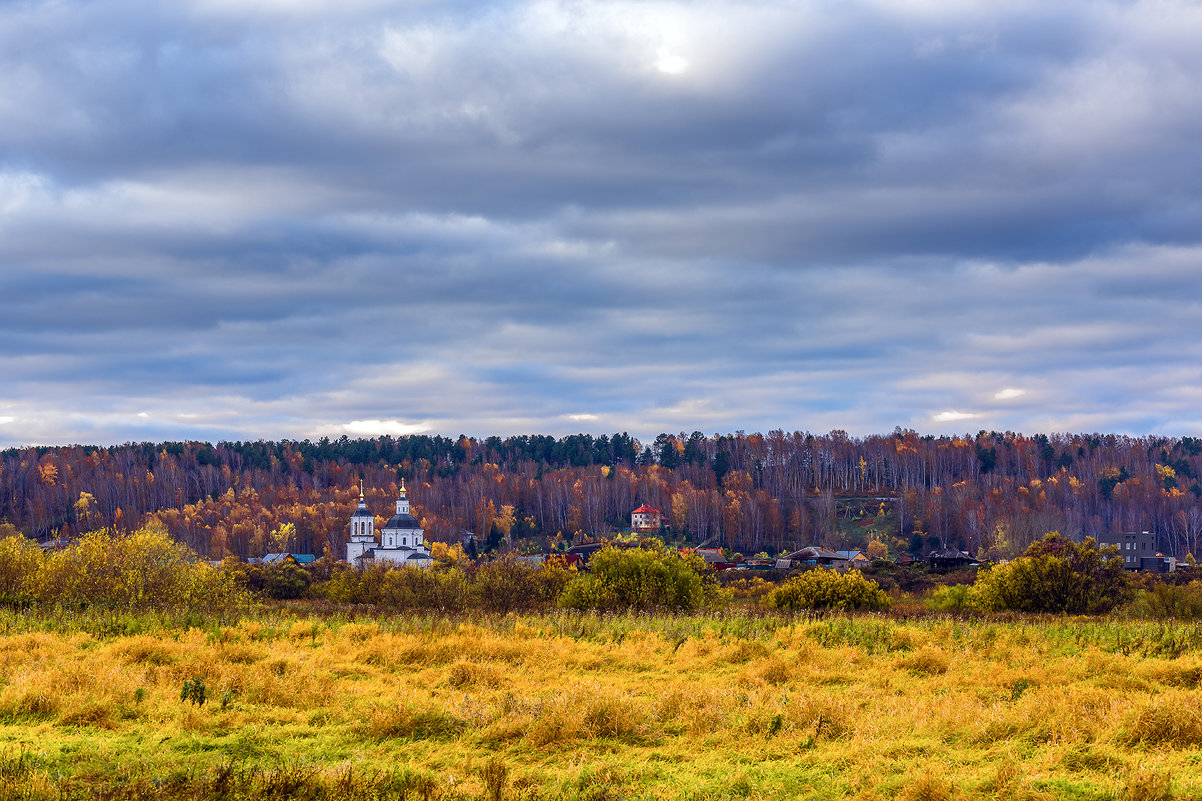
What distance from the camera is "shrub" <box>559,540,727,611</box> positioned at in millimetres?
36219

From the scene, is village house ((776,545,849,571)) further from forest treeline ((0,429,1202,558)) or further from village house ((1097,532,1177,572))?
village house ((1097,532,1177,572))

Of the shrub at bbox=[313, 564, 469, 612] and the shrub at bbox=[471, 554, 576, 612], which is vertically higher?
the shrub at bbox=[471, 554, 576, 612]

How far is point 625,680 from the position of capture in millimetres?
16703

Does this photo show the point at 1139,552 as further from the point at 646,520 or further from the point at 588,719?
the point at 588,719

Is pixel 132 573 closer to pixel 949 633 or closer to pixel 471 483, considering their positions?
pixel 949 633

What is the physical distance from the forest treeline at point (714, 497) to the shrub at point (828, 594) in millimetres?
82543

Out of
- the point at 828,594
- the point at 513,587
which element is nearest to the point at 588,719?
the point at 828,594

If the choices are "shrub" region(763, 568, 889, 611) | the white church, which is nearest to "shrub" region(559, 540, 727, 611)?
"shrub" region(763, 568, 889, 611)

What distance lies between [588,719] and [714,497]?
138912mm

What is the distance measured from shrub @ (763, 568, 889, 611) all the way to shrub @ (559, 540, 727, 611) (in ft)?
11.0

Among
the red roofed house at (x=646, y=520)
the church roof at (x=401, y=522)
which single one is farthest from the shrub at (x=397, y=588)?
the red roofed house at (x=646, y=520)

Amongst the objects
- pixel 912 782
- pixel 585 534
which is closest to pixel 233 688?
pixel 912 782

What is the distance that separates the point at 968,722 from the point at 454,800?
720 centimetres

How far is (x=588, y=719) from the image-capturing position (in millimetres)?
12539
